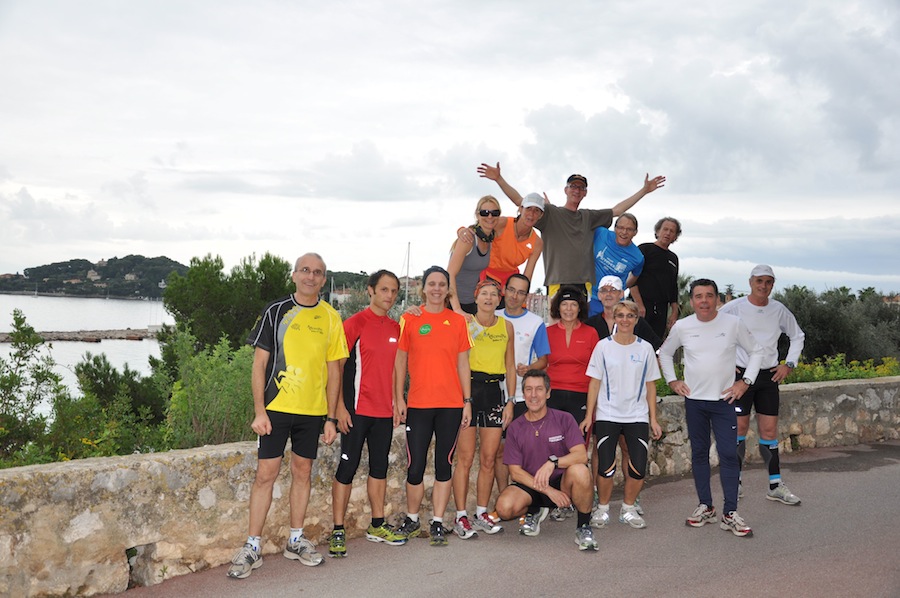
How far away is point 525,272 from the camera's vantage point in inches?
271

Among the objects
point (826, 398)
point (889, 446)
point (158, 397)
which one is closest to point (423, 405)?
point (826, 398)

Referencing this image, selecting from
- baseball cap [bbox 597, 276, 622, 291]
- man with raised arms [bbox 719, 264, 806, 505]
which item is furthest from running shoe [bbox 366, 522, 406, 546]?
man with raised arms [bbox 719, 264, 806, 505]

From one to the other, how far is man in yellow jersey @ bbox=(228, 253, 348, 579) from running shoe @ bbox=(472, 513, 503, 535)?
137 centimetres

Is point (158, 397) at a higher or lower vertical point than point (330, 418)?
lower

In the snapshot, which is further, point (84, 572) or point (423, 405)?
point (423, 405)

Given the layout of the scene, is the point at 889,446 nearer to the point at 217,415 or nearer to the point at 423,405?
the point at 423,405

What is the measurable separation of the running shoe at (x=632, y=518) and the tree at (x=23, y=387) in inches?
215

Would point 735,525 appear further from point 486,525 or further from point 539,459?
point 486,525

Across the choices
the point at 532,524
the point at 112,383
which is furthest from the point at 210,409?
the point at 112,383

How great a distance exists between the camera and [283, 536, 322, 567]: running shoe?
519 centimetres

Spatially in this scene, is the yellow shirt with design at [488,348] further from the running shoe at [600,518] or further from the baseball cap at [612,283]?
the running shoe at [600,518]

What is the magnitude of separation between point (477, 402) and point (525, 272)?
1445 millimetres

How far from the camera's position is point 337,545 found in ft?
17.6

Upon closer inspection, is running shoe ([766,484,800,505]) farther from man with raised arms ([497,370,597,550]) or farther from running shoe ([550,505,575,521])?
man with raised arms ([497,370,597,550])
